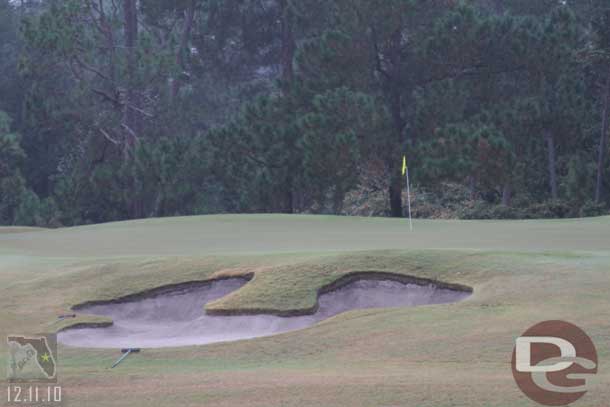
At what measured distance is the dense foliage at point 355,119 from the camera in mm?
35406

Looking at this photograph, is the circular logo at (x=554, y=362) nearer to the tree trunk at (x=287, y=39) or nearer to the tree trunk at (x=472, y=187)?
the tree trunk at (x=472, y=187)

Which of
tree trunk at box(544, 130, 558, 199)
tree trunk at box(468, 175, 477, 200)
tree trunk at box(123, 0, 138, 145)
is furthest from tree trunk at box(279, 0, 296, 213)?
tree trunk at box(544, 130, 558, 199)

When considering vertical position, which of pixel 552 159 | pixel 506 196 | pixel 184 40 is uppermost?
pixel 184 40

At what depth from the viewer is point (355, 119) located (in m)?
35.5

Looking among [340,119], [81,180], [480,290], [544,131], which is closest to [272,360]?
[480,290]

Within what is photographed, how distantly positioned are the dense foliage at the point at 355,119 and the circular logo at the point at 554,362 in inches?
913

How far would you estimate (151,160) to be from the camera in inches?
1547

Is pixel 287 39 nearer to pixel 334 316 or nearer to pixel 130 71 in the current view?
pixel 130 71

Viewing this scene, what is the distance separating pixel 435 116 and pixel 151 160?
1097 centimetres

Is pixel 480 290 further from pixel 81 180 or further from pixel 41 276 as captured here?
pixel 81 180

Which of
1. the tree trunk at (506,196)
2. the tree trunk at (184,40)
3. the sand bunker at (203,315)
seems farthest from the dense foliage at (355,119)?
the sand bunker at (203,315)

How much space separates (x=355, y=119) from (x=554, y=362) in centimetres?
2643

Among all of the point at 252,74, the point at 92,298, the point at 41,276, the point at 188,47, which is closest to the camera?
the point at 92,298

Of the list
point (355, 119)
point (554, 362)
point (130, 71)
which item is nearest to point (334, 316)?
point (554, 362)
